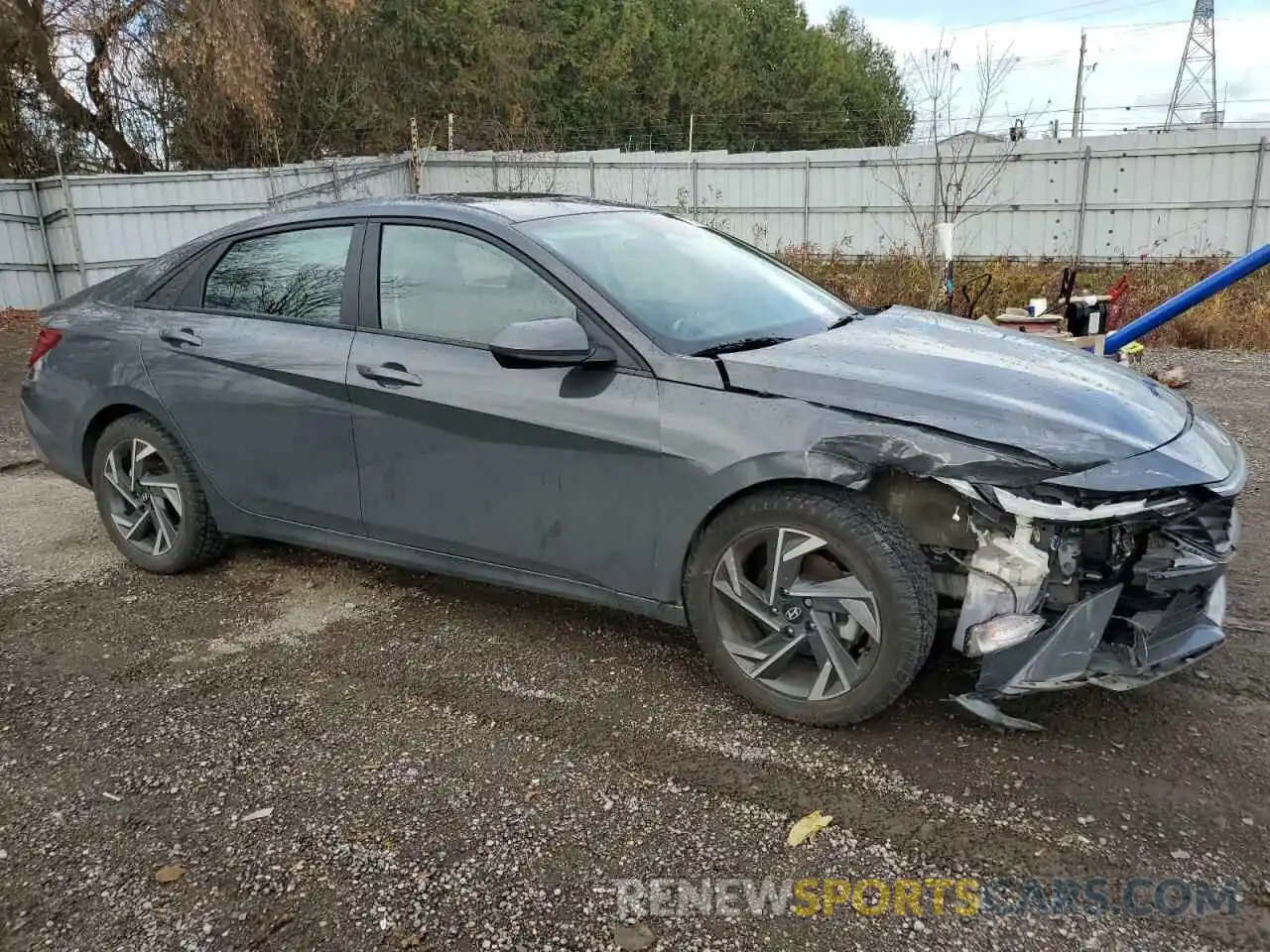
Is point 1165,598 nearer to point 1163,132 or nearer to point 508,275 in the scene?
point 508,275

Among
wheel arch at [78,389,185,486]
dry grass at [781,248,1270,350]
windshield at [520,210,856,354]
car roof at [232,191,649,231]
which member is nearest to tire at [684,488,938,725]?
windshield at [520,210,856,354]

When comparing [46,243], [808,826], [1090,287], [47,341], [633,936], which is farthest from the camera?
[1090,287]

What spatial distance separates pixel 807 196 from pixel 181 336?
1624 centimetres

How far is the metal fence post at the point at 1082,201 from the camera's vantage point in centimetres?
→ 1708

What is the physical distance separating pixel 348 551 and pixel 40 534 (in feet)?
7.64

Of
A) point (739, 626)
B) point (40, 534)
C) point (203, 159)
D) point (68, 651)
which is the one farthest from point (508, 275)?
point (203, 159)

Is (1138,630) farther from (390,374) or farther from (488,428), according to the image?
(390,374)

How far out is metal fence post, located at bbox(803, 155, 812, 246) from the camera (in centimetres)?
1869

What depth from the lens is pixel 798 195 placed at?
61.9ft

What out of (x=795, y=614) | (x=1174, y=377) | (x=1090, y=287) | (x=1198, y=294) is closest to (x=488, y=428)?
(x=795, y=614)

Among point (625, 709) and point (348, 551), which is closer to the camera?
point (625, 709)

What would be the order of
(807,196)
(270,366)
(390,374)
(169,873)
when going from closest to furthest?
(169,873), (390,374), (270,366), (807,196)

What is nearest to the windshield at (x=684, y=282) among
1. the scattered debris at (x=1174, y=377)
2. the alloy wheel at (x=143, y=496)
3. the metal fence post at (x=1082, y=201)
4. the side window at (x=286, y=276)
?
the side window at (x=286, y=276)

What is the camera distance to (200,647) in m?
3.73
